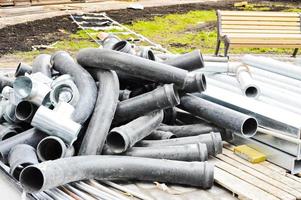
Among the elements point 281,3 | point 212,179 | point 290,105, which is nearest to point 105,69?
point 212,179

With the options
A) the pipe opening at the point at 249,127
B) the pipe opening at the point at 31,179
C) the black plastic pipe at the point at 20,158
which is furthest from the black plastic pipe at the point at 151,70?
the pipe opening at the point at 31,179

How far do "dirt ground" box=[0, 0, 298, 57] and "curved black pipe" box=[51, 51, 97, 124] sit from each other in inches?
226

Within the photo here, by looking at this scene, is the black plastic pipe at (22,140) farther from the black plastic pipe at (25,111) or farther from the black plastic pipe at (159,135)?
the black plastic pipe at (159,135)

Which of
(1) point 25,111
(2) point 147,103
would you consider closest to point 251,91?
(2) point 147,103

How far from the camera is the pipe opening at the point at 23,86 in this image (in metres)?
3.75

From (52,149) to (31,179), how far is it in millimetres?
432

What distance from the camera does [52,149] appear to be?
350cm

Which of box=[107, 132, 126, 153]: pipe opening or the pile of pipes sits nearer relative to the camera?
the pile of pipes

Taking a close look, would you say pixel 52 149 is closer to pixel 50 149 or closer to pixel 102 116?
pixel 50 149

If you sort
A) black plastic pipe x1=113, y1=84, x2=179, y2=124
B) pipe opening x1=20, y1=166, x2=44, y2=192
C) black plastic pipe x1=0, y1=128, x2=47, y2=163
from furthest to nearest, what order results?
black plastic pipe x1=113, y1=84, x2=179, y2=124, black plastic pipe x1=0, y1=128, x2=47, y2=163, pipe opening x1=20, y1=166, x2=44, y2=192

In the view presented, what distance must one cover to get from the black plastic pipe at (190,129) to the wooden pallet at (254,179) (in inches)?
9.0

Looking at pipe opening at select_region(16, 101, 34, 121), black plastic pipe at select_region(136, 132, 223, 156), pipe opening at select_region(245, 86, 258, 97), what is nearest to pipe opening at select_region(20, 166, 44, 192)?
pipe opening at select_region(16, 101, 34, 121)

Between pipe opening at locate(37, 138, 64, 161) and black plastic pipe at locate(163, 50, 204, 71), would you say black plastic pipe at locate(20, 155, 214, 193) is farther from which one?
black plastic pipe at locate(163, 50, 204, 71)

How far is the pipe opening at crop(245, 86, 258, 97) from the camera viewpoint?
421cm
